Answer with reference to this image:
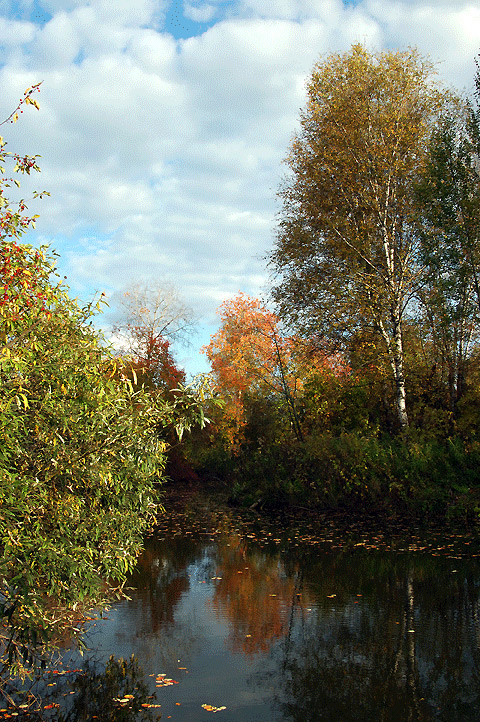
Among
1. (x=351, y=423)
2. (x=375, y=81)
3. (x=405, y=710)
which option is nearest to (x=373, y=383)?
(x=351, y=423)

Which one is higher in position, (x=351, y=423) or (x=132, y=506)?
(x=351, y=423)

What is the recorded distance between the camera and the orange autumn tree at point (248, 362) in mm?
24203

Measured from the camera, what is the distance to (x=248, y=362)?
115 feet

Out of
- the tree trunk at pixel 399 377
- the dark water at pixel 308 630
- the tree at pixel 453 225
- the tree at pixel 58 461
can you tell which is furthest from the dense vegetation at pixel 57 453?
the tree trunk at pixel 399 377

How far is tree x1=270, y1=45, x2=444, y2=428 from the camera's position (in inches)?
848

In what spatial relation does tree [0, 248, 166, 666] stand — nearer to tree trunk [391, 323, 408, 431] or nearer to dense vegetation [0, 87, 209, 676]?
dense vegetation [0, 87, 209, 676]

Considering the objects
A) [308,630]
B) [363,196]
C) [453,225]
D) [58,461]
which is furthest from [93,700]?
[363,196]

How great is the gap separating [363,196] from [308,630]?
55.9 feet

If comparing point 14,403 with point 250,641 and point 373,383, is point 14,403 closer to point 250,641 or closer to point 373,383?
point 250,641

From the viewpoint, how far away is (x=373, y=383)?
72.6ft

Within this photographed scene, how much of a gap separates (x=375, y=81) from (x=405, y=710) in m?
21.6

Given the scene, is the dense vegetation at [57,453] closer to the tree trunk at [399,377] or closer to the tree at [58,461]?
the tree at [58,461]

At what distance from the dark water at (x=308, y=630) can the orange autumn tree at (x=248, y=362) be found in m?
10.2

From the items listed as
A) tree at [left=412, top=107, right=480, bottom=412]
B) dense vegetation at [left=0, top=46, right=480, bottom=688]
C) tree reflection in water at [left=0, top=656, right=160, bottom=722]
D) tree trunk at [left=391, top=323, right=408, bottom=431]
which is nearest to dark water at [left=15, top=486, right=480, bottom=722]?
tree reflection in water at [left=0, top=656, right=160, bottom=722]
